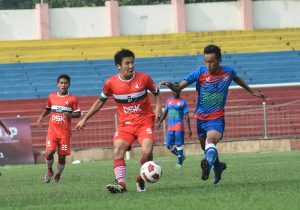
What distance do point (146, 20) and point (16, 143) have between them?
15.5 metres

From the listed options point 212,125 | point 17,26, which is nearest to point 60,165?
point 212,125

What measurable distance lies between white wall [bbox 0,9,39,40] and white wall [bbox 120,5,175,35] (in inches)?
164

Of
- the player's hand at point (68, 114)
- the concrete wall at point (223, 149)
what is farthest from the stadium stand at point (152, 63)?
the player's hand at point (68, 114)

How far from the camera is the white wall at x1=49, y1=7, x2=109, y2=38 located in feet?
138

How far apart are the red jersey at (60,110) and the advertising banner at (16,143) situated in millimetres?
11258

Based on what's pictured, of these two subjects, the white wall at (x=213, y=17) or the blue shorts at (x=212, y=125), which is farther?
the white wall at (x=213, y=17)

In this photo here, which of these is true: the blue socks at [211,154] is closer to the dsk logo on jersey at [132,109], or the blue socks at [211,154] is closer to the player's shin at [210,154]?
the player's shin at [210,154]

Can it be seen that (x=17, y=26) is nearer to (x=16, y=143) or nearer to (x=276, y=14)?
Result: (x=276, y=14)

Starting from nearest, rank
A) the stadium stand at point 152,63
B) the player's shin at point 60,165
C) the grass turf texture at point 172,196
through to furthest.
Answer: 1. the grass turf texture at point 172,196
2. the player's shin at point 60,165
3. the stadium stand at point 152,63

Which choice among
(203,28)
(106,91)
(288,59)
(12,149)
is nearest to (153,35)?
(203,28)

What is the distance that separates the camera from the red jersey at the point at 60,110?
17.8 meters

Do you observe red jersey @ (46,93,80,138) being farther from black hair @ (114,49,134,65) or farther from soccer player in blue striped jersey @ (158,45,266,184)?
black hair @ (114,49,134,65)

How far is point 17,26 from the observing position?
4178 centimetres

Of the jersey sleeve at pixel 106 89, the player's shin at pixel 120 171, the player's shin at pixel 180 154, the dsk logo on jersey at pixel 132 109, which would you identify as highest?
the jersey sleeve at pixel 106 89
